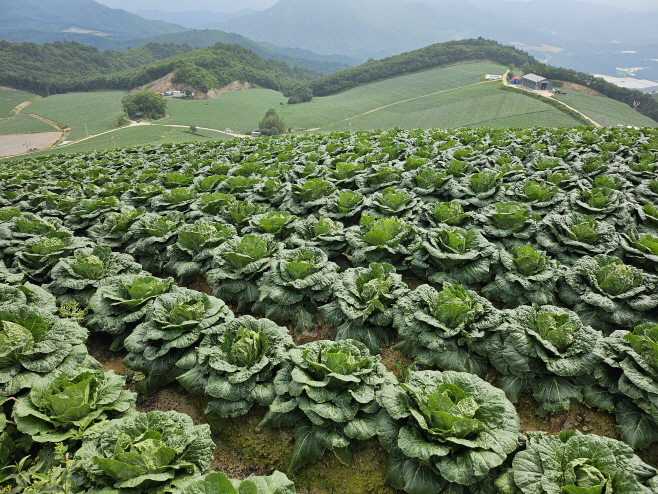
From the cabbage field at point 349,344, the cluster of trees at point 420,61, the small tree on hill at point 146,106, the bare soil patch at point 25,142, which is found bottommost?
the bare soil patch at point 25,142

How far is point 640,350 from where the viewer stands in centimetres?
418

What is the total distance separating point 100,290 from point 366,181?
7.31 metres

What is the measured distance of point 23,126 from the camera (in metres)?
74.9

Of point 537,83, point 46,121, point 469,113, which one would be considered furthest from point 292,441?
point 46,121

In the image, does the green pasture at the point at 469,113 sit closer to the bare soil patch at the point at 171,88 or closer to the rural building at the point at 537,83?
the rural building at the point at 537,83

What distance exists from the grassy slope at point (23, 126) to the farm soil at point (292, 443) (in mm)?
95908

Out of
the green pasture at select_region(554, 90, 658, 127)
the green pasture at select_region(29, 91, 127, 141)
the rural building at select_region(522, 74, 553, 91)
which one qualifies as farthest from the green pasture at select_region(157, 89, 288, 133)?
the green pasture at select_region(554, 90, 658, 127)

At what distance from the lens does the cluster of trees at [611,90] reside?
233 feet

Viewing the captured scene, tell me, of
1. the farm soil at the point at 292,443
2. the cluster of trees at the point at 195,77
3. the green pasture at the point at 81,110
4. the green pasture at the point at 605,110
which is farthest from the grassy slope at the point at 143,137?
the green pasture at the point at 605,110

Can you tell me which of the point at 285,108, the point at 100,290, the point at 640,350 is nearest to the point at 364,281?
the point at 640,350

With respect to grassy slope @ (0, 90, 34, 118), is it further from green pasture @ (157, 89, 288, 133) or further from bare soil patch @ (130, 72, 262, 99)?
green pasture @ (157, 89, 288, 133)

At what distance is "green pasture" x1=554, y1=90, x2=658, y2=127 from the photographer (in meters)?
56.2

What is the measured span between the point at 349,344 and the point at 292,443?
164cm

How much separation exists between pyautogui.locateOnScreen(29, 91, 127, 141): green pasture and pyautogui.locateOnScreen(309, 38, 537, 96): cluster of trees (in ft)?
220
